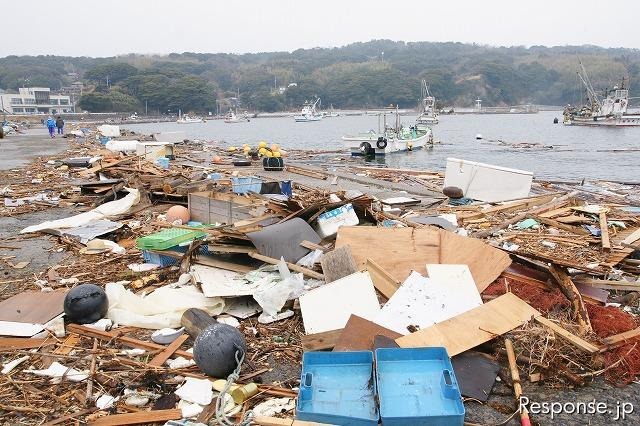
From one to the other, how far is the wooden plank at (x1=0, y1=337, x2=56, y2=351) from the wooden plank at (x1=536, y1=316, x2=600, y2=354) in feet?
16.0

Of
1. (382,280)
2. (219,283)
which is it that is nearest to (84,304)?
(219,283)

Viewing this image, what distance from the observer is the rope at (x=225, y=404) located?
3.40 m

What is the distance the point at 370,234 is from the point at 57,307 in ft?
12.9

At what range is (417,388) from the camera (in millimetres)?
3422

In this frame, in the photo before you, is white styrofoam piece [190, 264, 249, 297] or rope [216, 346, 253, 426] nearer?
rope [216, 346, 253, 426]

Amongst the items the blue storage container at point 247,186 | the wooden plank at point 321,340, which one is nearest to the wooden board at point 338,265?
the wooden plank at point 321,340

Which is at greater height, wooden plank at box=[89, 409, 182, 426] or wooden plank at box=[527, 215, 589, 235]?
wooden plank at box=[527, 215, 589, 235]

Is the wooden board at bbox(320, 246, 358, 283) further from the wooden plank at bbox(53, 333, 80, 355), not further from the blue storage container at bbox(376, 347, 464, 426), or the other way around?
the wooden plank at bbox(53, 333, 80, 355)

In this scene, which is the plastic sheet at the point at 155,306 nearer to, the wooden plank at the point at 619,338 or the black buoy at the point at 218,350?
the black buoy at the point at 218,350

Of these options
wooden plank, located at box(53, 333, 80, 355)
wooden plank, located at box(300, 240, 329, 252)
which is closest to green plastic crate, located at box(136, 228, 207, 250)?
wooden plank, located at box(300, 240, 329, 252)

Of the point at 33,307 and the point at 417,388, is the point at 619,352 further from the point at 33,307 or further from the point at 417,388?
the point at 33,307

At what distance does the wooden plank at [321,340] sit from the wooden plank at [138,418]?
4.30ft

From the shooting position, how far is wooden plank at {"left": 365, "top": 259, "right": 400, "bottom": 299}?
5305mm

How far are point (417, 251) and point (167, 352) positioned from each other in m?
3.33
